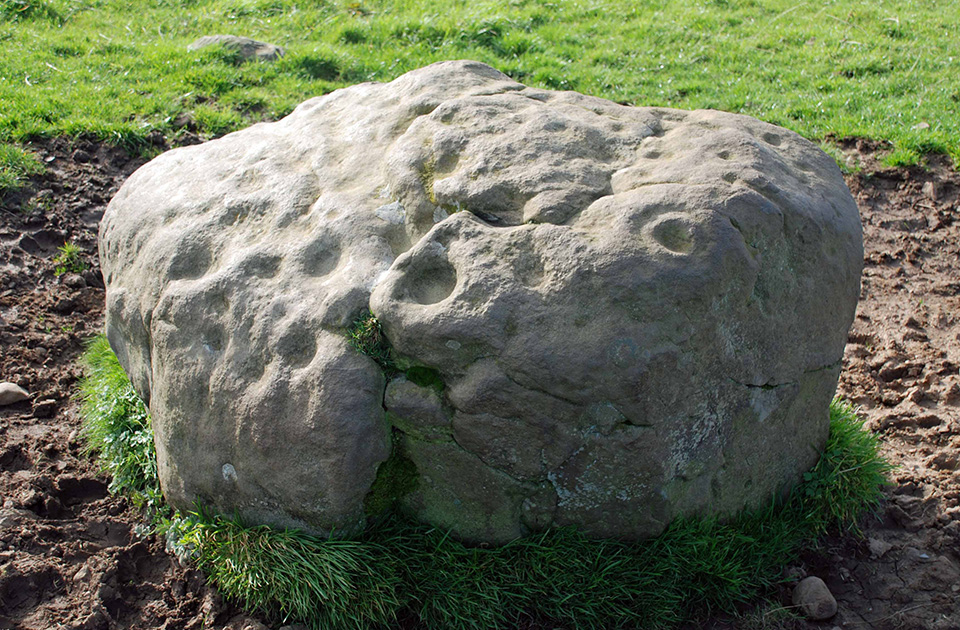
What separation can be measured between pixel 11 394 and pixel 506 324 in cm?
326

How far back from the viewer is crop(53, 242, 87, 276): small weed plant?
5.64 meters

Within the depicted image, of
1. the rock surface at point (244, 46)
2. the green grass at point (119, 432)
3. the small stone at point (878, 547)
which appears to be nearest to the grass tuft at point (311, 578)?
the green grass at point (119, 432)

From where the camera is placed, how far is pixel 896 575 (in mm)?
3590

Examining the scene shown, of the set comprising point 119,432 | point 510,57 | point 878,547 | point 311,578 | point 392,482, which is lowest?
point 119,432

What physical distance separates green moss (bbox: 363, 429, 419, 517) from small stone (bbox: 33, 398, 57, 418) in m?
2.41

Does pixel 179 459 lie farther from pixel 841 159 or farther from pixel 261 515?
pixel 841 159

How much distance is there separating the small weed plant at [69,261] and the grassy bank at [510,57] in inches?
55.1

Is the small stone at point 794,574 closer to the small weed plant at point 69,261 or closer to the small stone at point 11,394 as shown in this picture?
the small stone at point 11,394

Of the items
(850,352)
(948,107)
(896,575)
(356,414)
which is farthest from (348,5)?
(896,575)

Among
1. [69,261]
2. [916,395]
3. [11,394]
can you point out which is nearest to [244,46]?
[69,261]

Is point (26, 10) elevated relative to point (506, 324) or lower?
lower

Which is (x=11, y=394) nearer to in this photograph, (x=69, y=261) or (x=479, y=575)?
(x=69, y=261)

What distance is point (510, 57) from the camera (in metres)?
8.63

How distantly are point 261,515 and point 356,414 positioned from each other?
0.72 meters
